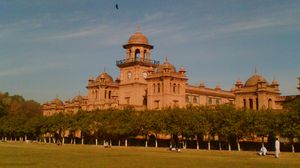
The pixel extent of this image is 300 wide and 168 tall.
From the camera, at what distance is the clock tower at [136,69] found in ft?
309

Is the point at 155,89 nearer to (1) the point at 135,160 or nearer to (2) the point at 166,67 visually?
(2) the point at 166,67

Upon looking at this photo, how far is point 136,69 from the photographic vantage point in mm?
93938

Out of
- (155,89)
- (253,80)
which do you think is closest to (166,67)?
(155,89)


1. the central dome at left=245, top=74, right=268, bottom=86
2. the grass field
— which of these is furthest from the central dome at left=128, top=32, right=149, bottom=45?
the grass field

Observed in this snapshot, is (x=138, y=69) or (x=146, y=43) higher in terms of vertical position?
(x=146, y=43)

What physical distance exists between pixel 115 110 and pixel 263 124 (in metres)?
31.6

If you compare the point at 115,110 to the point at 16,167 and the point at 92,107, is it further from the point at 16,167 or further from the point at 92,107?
Result: the point at 16,167

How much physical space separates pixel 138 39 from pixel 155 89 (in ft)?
42.2

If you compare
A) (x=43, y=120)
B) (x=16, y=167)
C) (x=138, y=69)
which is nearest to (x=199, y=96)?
(x=138, y=69)

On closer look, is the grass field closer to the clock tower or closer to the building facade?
the building facade

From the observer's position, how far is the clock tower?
9406 cm

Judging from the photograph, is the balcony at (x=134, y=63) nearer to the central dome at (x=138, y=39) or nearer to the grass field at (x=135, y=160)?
the central dome at (x=138, y=39)

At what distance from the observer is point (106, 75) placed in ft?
357

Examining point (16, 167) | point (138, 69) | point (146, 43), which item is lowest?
point (16, 167)
